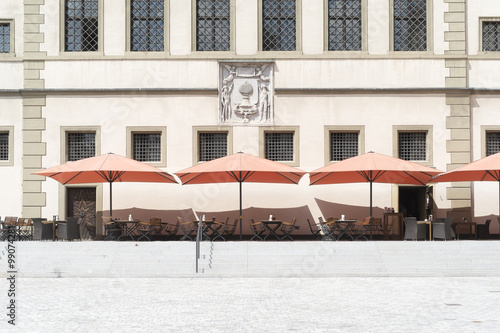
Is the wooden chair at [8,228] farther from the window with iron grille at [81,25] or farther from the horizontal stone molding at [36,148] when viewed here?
the window with iron grille at [81,25]

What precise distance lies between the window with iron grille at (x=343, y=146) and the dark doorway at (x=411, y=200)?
2337 millimetres

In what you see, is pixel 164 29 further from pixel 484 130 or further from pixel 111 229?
pixel 484 130

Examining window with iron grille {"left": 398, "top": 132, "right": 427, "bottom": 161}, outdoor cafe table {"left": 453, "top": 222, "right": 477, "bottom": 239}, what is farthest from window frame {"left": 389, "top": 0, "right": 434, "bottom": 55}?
outdoor cafe table {"left": 453, "top": 222, "right": 477, "bottom": 239}

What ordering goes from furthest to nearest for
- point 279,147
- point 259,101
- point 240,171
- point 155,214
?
point 279,147 → point 259,101 → point 155,214 → point 240,171

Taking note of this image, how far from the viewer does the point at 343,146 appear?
2573 centimetres

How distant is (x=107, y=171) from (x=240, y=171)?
4.11 m

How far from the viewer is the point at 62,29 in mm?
26062

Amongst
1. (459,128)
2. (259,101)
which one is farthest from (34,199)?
(459,128)

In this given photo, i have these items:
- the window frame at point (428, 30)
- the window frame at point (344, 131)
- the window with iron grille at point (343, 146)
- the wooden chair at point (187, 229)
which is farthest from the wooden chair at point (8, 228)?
the window frame at point (428, 30)
